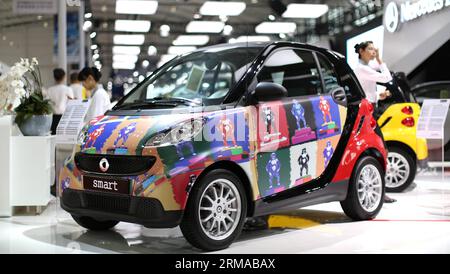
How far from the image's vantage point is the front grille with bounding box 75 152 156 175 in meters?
3.69

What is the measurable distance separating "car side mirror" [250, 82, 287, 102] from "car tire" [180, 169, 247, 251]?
1.83 ft

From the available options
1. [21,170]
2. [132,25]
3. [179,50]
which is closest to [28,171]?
[21,170]

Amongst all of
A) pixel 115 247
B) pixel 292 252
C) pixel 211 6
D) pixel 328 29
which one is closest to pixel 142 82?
pixel 115 247

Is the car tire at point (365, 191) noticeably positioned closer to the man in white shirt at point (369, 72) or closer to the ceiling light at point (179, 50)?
the man in white shirt at point (369, 72)

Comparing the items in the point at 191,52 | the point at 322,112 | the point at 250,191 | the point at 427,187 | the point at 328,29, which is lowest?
the point at 427,187

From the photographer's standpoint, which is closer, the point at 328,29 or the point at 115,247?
the point at 115,247

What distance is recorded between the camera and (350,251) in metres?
3.92

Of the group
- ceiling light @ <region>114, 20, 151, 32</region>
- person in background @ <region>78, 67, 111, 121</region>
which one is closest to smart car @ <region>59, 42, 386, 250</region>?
person in background @ <region>78, 67, 111, 121</region>

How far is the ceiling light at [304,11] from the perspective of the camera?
38.8 feet

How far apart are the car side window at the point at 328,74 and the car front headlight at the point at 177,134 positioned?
54.1 inches

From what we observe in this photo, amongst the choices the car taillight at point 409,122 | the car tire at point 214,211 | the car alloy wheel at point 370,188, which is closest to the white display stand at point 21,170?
the car tire at point 214,211

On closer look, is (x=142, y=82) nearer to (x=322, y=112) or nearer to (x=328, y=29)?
(x=322, y=112)

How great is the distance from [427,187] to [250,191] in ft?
12.7
